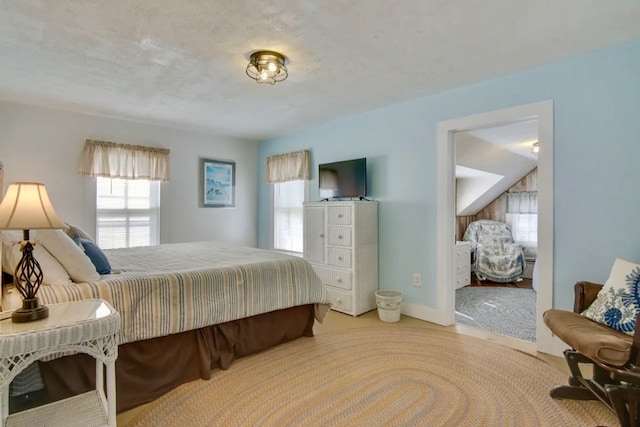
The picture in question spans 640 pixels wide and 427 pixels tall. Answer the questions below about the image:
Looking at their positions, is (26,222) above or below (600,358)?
above

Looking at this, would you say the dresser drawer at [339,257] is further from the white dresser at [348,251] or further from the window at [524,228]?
the window at [524,228]

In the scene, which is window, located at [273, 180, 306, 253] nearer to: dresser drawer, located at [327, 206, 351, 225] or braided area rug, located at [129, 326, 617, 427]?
dresser drawer, located at [327, 206, 351, 225]

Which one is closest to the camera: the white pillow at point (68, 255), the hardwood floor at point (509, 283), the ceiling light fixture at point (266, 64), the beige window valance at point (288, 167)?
the white pillow at point (68, 255)

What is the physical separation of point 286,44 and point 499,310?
3.55 metres

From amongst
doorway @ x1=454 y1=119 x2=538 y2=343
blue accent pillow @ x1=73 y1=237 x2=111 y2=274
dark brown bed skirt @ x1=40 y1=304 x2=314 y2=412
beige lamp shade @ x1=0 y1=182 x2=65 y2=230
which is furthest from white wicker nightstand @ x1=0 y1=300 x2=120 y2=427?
doorway @ x1=454 y1=119 x2=538 y2=343

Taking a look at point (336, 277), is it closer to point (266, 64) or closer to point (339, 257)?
point (339, 257)

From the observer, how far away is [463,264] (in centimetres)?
500

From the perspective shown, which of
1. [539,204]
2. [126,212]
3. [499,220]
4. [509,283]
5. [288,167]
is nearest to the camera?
[539,204]

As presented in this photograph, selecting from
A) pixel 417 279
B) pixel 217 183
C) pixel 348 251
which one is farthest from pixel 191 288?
pixel 217 183

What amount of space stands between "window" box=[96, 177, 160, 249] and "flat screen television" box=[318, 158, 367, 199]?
2.24 meters

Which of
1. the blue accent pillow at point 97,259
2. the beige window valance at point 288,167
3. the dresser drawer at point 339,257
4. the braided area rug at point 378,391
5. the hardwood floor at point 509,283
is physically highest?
the beige window valance at point 288,167

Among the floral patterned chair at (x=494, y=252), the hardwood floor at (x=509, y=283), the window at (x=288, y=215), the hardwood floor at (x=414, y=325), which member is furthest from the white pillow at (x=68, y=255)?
the floral patterned chair at (x=494, y=252)

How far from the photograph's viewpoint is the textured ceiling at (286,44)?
188 centimetres

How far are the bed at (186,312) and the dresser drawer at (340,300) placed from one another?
0.74 m
